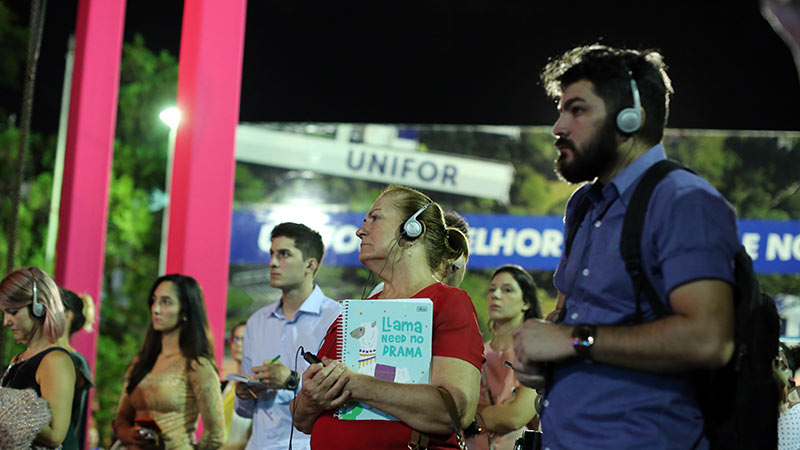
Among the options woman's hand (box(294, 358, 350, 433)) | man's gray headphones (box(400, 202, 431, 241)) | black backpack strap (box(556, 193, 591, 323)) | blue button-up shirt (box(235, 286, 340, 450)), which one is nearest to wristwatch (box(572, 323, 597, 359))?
black backpack strap (box(556, 193, 591, 323))

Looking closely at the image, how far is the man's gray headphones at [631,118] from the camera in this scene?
6.45ft

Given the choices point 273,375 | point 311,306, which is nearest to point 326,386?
point 273,375

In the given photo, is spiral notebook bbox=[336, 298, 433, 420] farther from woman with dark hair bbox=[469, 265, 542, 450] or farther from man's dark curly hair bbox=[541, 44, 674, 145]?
woman with dark hair bbox=[469, 265, 542, 450]

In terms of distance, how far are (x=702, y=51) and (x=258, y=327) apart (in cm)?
947

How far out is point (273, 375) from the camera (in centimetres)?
400

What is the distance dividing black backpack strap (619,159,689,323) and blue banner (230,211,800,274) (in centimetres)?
971

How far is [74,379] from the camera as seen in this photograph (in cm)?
411

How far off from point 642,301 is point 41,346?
11.1 feet

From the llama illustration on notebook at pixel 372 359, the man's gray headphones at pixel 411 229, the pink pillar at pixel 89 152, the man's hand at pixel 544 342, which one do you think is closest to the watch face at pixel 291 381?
the man's gray headphones at pixel 411 229

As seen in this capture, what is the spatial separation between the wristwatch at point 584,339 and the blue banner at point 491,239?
978 cm

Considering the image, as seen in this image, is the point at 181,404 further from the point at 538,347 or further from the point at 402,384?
the point at 538,347

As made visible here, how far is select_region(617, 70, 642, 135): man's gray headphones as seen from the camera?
6.45ft

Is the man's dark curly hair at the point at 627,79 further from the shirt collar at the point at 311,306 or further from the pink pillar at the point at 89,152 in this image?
the pink pillar at the point at 89,152

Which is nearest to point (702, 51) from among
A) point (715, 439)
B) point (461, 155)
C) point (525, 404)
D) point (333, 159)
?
point (461, 155)
